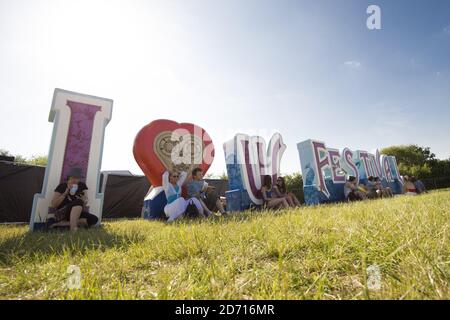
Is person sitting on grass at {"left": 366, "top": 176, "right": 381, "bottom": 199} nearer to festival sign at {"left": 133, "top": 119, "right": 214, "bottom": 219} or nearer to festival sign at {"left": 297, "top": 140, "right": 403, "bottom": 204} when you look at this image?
festival sign at {"left": 297, "top": 140, "right": 403, "bottom": 204}

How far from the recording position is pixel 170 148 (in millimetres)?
7027

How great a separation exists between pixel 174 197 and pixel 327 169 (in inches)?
278

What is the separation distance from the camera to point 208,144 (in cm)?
769

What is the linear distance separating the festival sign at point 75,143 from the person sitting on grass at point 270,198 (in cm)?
471

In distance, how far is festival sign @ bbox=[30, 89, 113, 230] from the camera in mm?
4941


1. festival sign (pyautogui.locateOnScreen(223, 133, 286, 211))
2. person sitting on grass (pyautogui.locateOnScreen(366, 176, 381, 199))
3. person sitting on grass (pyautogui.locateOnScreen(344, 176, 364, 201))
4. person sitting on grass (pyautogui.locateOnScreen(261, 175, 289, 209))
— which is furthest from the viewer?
person sitting on grass (pyautogui.locateOnScreen(366, 176, 381, 199))

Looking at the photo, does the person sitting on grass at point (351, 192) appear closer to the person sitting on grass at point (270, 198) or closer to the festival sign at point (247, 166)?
the festival sign at point (247, 166)

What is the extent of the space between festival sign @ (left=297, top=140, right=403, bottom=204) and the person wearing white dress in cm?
544

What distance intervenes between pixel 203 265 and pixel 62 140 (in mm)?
5176

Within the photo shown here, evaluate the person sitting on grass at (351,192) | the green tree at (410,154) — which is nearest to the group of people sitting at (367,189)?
the person sitting on grass at (351,192)

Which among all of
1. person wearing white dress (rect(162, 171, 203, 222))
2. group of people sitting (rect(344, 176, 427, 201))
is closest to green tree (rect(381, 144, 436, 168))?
group of people sitting (rect(344, 176, 427, 201))

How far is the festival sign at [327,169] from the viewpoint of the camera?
9141mm

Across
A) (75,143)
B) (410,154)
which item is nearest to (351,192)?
(75,143)
